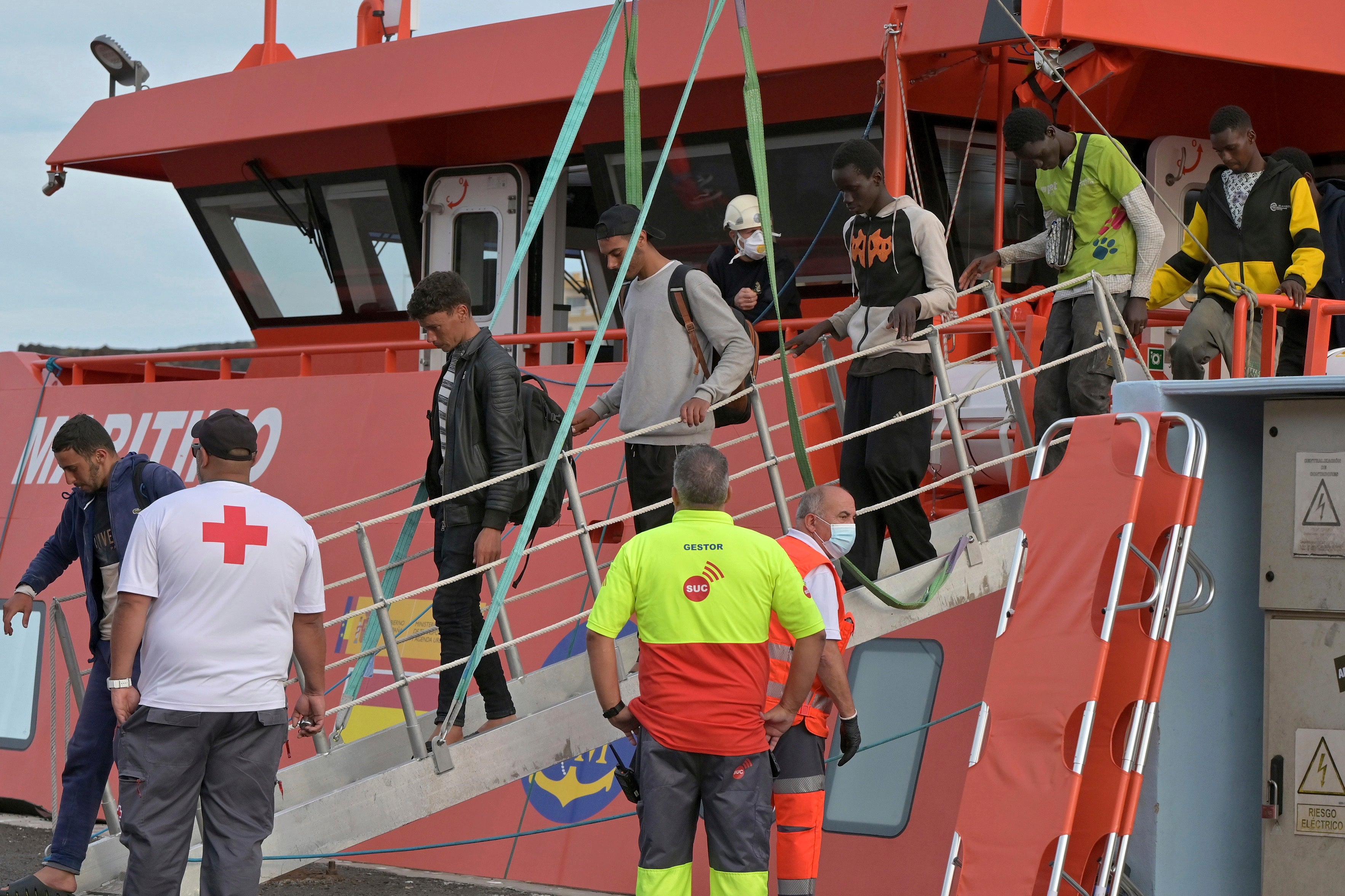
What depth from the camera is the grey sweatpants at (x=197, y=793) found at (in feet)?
13.5

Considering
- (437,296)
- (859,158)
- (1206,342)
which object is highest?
(859,158)

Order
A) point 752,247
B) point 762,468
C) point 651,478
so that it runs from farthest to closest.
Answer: point 752,247 → point 651,478 → point 762,468

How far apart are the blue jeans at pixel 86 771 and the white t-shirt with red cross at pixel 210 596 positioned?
43.5 inches

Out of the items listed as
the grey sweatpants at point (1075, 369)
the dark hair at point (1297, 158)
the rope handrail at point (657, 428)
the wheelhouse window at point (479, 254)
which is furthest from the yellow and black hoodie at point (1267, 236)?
the wheelhouse window at point (479, 254)

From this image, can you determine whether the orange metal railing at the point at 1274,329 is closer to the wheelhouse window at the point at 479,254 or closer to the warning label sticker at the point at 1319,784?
the warning label sticker at the point at 1319,784

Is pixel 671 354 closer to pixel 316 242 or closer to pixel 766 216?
pixel 766 216

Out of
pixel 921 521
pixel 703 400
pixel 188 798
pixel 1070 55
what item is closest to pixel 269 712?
pixel 188 798

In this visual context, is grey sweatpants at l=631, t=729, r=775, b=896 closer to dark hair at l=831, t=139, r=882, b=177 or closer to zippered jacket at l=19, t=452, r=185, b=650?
zippered jacket at l=19, t=452, r=185, b=650

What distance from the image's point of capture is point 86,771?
527 cm

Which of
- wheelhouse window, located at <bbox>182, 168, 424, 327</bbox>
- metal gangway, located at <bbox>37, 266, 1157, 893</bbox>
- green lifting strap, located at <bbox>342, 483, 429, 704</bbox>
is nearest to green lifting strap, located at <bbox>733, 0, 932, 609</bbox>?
metal gangway, located at <bbox>37, 266, 1157, 893</bbox>

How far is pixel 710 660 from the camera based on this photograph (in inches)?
161

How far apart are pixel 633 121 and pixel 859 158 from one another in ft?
3.19

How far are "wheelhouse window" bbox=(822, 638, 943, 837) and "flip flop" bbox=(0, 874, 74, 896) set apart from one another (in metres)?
3.12

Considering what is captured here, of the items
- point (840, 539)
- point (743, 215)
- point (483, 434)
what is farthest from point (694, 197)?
point (840, 539)
